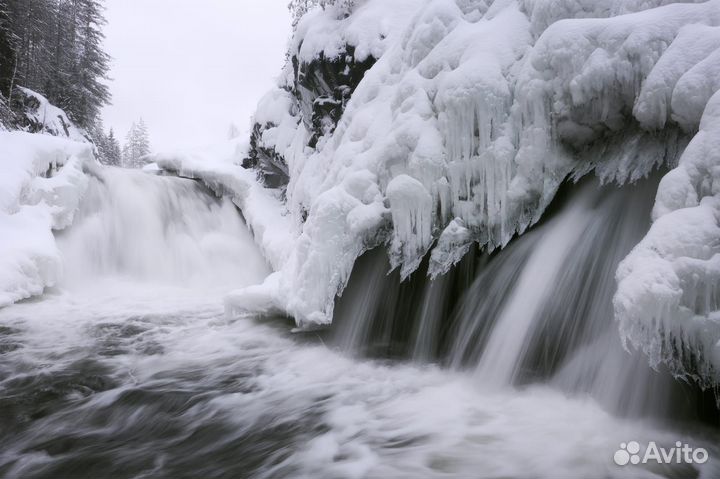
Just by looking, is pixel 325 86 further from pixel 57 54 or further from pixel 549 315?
pixel 57 54

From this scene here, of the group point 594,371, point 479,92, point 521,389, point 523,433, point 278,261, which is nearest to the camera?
point 523,433

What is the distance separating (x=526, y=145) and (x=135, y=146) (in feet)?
131

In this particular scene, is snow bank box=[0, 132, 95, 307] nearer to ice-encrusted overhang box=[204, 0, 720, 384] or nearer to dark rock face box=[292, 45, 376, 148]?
ice-encrusted overhang box=[204, 0, 720, 384]

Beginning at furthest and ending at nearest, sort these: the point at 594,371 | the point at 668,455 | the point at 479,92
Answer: the point at 479,92 → the point at 594,371 → the point at 668,455

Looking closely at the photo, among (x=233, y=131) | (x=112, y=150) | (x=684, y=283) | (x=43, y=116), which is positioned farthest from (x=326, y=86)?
(x=233, y=131)

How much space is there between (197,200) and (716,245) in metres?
11.4

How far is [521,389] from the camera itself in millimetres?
3012

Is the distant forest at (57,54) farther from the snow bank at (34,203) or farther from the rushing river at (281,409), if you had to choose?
the rushing river at (281,409)

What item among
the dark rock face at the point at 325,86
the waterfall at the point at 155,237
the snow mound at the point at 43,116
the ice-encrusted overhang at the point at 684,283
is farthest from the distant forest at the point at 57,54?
the ice-encrusted overhang at the point at 684,283

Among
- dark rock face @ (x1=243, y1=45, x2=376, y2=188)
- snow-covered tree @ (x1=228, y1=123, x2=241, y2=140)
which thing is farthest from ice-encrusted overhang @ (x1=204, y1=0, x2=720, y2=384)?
snow-covered tree @ (x1=228, y1=123, x2=241, y2=140)

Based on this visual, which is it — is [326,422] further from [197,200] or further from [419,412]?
[197,200]

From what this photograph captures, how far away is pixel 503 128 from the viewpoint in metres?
3.55

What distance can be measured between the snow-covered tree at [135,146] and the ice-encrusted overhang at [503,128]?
3713cm

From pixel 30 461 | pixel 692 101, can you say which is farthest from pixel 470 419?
pixel 30 461
